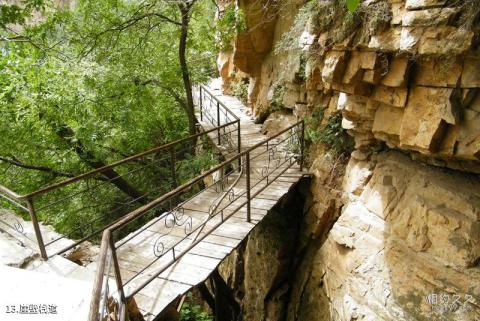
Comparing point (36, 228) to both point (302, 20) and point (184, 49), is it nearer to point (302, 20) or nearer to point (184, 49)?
point (302, 20)

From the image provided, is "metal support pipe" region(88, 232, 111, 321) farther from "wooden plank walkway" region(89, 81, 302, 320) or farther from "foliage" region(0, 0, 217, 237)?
"foliage" region(0, 0, 217, 237)

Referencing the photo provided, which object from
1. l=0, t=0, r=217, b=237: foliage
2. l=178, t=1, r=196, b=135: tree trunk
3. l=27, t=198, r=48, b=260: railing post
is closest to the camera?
l=27, t=198, r=48, b=260: railing post

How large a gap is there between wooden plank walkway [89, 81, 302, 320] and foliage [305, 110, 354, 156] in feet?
2.58

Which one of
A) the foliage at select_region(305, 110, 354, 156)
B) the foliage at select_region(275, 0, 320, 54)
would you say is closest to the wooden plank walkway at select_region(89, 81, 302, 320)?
the foliage at select_region(305, 110, 354, 156)

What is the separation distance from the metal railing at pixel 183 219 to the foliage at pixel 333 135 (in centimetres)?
32

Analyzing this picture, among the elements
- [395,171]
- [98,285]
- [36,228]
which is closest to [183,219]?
[36,228]

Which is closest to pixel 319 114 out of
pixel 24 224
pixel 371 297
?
pixel 371 297

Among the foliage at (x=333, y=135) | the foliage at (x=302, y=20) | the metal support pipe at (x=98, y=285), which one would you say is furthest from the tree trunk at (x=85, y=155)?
the foliage at (x=302, y=20)

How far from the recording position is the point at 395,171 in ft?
14.2

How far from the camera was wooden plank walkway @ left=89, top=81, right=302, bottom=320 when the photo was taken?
332 cm

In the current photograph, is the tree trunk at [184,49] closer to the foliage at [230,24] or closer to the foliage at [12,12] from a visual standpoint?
the foliage at [230,24]

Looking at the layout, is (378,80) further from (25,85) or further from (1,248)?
(25,85)

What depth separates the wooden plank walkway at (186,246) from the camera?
3.32m

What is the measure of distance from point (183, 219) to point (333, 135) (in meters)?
3.06
